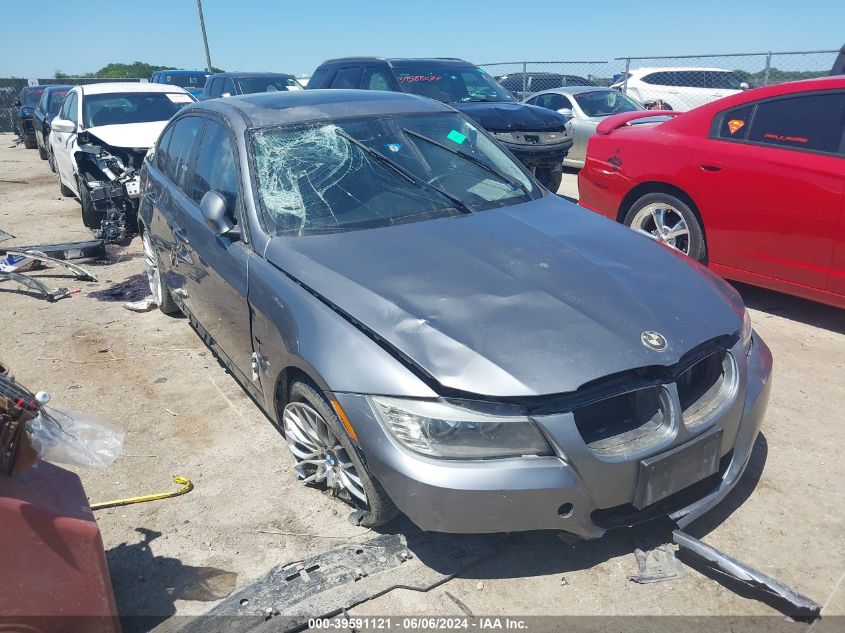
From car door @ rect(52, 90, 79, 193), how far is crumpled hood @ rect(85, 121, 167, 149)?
32 cm

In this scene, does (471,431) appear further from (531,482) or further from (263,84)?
(263,84)

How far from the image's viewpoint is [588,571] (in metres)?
2.67

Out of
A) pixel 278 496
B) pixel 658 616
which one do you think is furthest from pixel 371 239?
pixel 658 616

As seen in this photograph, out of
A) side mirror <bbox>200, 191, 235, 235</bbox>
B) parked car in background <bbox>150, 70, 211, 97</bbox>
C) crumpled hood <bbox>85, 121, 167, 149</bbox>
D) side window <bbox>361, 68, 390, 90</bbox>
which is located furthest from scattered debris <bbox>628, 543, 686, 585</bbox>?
parked car in background <bbox>150, 70, 211, 97</bbox>

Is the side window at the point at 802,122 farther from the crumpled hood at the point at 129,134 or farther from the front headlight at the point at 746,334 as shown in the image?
the crumpled hood at the point at 129,134

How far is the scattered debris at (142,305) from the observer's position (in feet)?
18.8

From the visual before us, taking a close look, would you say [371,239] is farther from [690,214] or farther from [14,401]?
[690,214]

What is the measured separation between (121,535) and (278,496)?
69cm

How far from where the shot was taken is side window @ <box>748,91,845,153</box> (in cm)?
456

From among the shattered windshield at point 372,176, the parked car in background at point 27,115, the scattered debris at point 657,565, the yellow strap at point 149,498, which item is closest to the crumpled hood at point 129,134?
the shattered windshield at point 372,176

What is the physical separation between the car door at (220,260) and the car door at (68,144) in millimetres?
5259

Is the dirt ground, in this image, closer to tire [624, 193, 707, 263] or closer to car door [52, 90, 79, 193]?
tire [624, 193, 707, 263]

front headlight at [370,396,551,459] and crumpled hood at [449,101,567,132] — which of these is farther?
crumpled hood at [449,101,567,132]

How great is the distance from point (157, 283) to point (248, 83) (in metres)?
9.05
